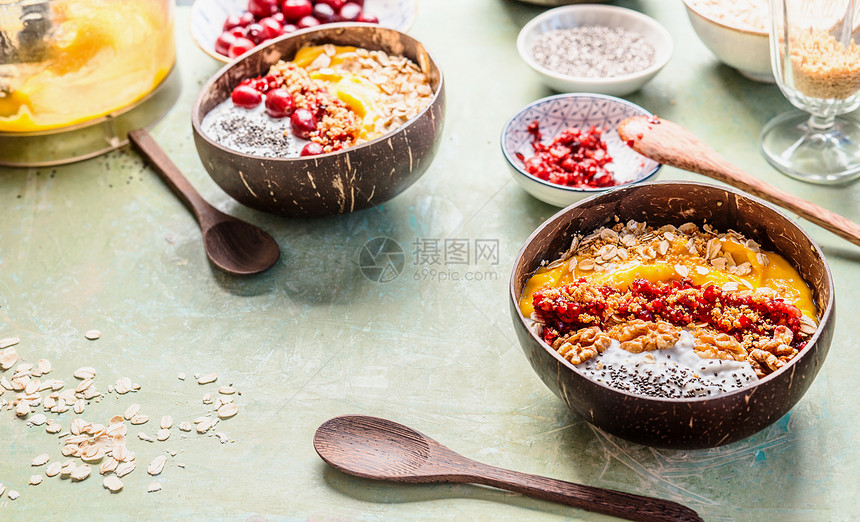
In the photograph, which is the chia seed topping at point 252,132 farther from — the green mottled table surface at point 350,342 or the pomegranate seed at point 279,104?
→ the green mottled table surface at point 350,342

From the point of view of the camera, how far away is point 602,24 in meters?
1.75

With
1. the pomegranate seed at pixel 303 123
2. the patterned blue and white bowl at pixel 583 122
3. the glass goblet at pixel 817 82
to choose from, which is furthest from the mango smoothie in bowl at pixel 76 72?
the glass goblet at pixel 817 82

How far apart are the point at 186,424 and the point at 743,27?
1.19 meters

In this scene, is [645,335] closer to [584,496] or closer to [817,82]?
[584,496]

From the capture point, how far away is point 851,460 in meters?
0.98

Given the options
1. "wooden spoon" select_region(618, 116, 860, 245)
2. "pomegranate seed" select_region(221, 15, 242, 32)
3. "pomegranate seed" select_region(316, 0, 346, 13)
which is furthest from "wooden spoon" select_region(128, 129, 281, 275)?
"wooden spoon" select_region(618, 116, 860, 245)

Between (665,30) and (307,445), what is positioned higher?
(665,30)

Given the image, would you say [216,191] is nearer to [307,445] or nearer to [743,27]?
[307,445]

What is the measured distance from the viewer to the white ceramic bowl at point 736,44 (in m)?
1.49

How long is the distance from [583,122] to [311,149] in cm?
53

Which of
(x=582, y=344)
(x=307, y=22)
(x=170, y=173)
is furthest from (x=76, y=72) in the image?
(x=582, y=344)

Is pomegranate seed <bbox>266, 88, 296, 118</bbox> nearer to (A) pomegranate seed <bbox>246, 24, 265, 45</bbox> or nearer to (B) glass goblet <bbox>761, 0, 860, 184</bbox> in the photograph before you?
(A) pomegranate seed <bbox>246, 24, 265, 45</bbox>

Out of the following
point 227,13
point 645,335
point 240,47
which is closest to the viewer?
point 645,335

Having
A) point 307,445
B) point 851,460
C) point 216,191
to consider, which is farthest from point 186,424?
point 851,460
